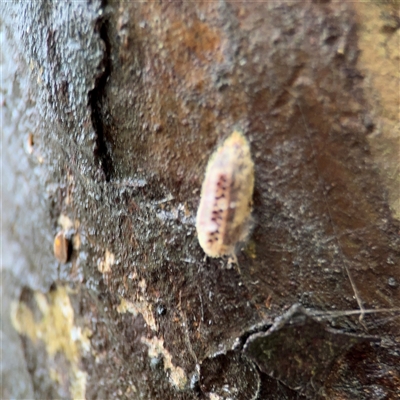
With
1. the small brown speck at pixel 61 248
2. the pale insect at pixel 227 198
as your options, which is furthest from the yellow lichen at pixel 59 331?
the pale insect at pixel 227 198

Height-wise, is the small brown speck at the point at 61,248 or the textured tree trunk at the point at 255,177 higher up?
the textured tree trunk at the point at 255,177

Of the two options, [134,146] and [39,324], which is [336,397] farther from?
[39,324]

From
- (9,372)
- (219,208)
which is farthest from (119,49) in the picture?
(9,372)

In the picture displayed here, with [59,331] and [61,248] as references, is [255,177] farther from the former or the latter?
[59,331]

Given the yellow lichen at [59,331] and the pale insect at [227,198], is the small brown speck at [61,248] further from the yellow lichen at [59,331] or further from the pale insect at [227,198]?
the pale insect at [227,198]

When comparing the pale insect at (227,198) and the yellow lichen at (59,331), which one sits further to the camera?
the yellow lichen at (59,331)

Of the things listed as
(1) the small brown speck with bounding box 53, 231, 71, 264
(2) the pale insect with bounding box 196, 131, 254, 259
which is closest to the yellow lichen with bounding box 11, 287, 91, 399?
(1) the small brown speck with bounding box 53, 231, 71, 264

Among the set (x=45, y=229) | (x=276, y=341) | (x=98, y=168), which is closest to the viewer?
(x=276, y=341)

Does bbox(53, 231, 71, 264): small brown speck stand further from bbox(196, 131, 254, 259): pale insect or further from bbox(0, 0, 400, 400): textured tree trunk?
bbox(196, 131, 254, 259): pale insect

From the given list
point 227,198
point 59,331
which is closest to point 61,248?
point 59,331
